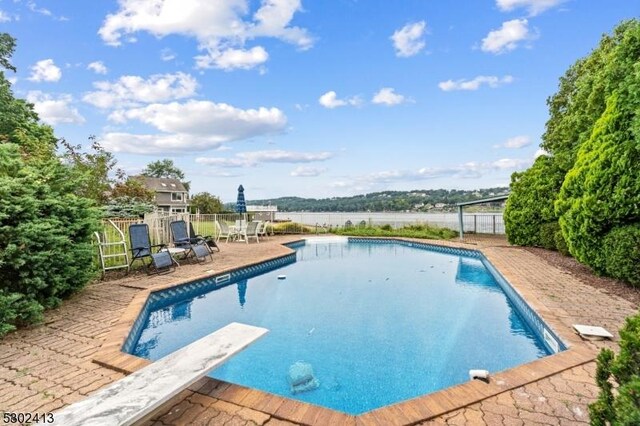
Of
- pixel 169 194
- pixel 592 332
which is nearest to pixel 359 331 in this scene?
pixel 592 332

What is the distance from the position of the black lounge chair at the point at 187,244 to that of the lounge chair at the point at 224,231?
172 inches

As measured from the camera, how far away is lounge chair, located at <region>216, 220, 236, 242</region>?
13719mm

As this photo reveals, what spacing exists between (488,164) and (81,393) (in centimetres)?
1999

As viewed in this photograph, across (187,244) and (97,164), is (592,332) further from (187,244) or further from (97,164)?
(97,164)

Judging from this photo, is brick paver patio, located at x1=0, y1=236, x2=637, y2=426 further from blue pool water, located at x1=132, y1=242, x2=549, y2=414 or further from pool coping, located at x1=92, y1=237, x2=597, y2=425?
blue pool water, located at x1=132, y1=242, x2=549, y2=414

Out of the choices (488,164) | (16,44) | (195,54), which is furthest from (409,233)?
(16,44)

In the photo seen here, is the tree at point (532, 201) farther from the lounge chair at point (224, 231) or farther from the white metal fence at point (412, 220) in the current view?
the lounge chair at point (224, 231)

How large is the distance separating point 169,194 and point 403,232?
110ft

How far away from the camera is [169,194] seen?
4141 cm

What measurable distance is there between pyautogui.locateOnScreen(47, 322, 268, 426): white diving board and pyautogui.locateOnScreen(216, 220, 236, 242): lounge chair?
427 inches

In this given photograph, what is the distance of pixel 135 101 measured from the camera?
42.7 feet

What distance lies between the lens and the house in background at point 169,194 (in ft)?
129

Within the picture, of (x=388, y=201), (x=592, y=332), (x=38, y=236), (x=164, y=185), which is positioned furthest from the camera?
(x=164, y=185)

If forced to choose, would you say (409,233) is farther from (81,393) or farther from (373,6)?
(81,393)
